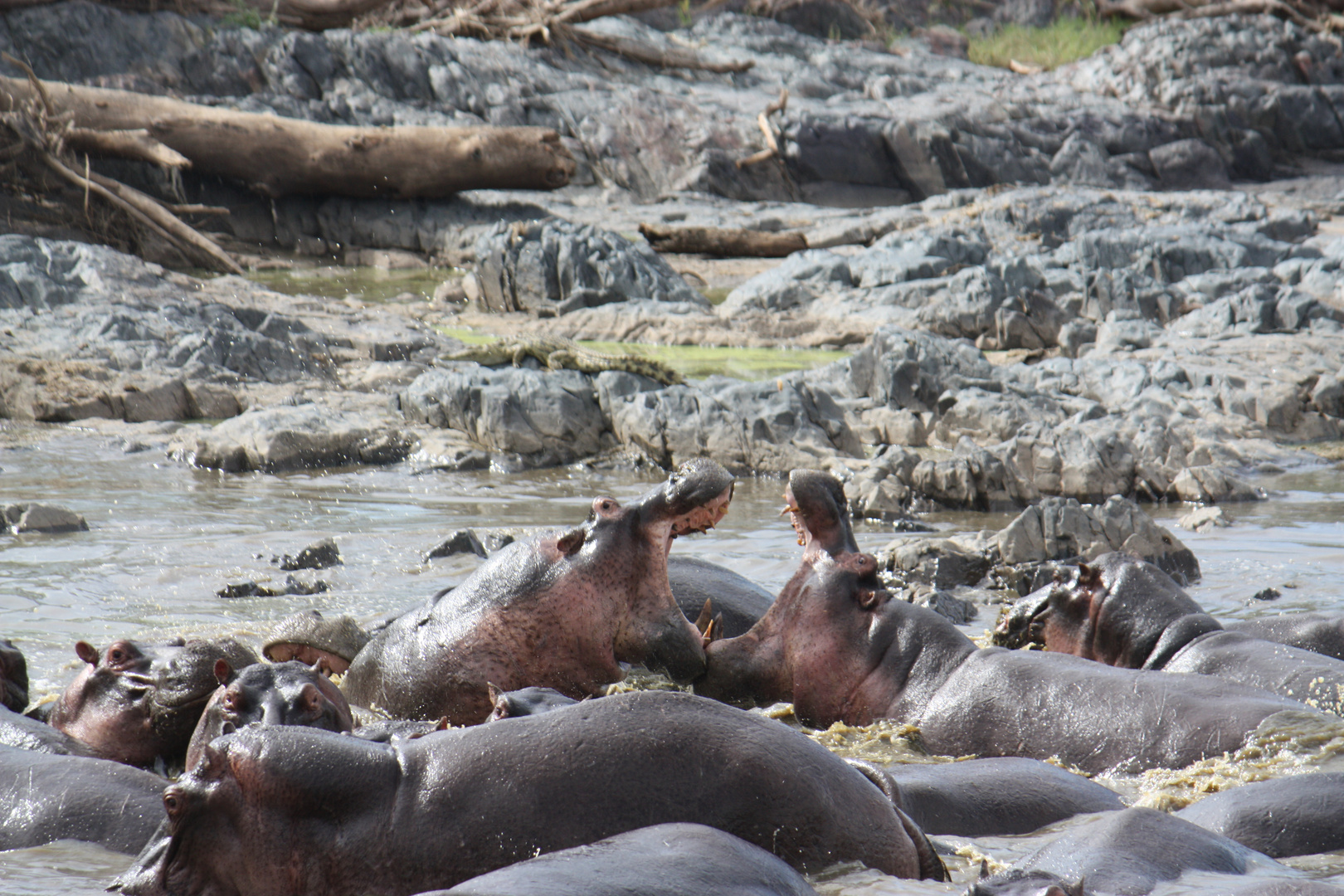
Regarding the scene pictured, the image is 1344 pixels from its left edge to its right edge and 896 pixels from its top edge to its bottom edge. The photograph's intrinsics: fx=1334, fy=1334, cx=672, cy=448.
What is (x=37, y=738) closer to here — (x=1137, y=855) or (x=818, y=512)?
(x=818, y=512)

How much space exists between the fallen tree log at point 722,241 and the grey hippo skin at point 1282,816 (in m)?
17.4

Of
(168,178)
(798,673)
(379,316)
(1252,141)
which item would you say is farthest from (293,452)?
(1252,141)

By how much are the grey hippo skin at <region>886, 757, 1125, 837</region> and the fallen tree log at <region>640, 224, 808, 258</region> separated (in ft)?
55.9

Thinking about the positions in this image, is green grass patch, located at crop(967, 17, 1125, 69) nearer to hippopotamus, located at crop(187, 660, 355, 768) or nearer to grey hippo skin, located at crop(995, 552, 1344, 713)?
grey hippo skin, located at crop(995, 552, 1344, 713)

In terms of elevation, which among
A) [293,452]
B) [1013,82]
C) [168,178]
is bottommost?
[293,452]

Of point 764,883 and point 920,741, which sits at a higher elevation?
point 764,883

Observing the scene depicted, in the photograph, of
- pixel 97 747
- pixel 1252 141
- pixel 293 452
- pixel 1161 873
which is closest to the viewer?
pixel 1161 873

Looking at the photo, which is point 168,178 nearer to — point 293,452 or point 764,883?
point 293,452

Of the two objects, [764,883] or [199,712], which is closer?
[764,883]

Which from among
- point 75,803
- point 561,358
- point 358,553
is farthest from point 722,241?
point 75,803

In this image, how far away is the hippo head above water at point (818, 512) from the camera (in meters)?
4.43

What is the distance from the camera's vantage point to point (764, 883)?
2.23 metres

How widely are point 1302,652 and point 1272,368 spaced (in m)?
9.35

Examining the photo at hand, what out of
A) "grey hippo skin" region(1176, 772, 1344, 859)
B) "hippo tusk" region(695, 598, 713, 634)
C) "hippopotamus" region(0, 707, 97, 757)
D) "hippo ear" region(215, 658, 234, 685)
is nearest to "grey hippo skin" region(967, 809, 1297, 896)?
"grey hippo skin" region(1176, 772, 1344, 859)
